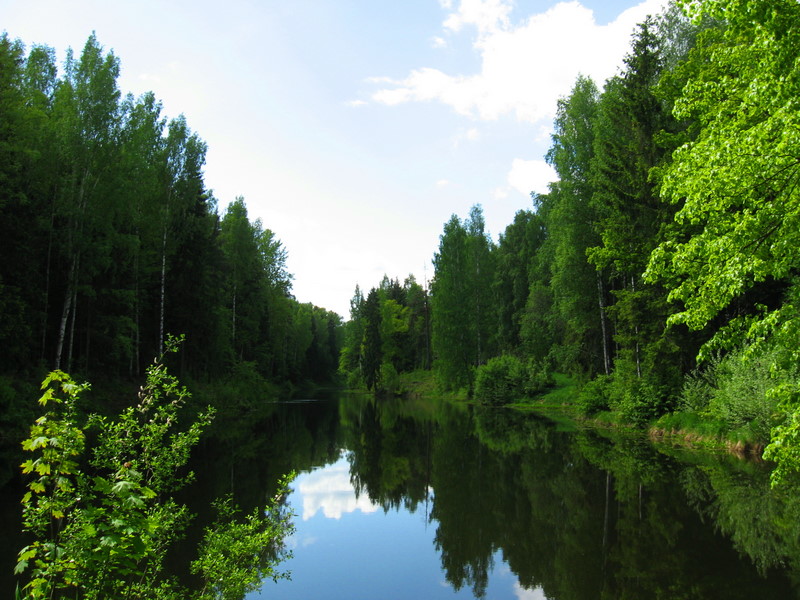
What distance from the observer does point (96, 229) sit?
2102 centimetres

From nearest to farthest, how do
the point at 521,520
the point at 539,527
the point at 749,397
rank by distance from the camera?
1. the point at 539,527
2. the point at 521,520
3. the point at 749,397

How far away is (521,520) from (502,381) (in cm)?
2851

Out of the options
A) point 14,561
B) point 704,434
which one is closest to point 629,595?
point 14,561

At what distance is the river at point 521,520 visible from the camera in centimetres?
679

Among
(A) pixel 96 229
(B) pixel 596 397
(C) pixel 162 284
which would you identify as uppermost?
(A) pixel 96 229

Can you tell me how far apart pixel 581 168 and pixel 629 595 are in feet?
84.6

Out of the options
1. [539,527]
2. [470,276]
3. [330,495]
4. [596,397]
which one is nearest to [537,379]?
[596,397]

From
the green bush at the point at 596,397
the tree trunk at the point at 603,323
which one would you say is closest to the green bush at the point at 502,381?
the tree trunk at the point at 603,323

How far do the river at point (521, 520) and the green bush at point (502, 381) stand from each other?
62.5ft

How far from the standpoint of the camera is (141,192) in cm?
2409

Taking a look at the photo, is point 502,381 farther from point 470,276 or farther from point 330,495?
point 330,495

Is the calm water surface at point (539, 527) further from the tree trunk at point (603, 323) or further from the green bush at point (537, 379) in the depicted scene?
the green bush at point (537, 379)

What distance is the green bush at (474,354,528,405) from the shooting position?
3734 centimetres

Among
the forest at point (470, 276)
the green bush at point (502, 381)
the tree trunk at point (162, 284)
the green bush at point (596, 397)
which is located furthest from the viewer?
the green bush at point (502, 381)
